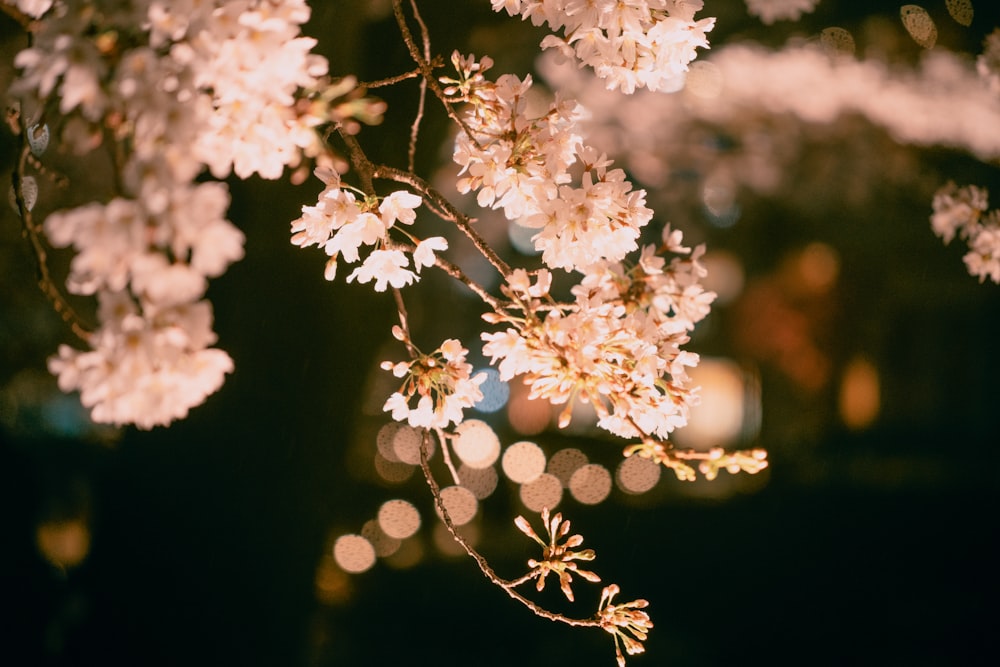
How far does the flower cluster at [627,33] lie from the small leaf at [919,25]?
17.1 ft

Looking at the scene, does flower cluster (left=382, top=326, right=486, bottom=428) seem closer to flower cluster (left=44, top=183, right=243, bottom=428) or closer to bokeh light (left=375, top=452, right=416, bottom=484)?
flower cluster (left=44, top=183, right=243, bottom=428)

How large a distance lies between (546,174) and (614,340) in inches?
15.3

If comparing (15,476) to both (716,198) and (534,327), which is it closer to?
(534,327)

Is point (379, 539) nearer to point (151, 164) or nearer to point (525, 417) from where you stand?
point (525, 417)

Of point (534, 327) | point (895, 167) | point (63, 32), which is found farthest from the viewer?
point (895, 167)

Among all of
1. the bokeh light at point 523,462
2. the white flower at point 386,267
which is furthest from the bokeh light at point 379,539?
the white flower at point 386,267

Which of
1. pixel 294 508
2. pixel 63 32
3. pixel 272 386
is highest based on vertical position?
pixel 63 32

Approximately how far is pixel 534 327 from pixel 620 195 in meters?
0.35

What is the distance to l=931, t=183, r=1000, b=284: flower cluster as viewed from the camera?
8.73 ft

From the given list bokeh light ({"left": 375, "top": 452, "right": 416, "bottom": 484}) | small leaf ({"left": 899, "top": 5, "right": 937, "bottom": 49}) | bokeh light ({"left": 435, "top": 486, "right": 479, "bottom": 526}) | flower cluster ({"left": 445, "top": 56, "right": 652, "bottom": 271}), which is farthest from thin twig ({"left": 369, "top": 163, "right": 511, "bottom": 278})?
bokeh light ({"left": 375, "top": 452, "right": 416, "bottom": 484})

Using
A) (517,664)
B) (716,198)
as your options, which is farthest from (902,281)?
(517,664)

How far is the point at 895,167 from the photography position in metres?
7.53

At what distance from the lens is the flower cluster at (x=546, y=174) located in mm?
1367

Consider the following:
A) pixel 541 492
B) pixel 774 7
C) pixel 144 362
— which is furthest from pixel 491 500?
pixel 144 362
